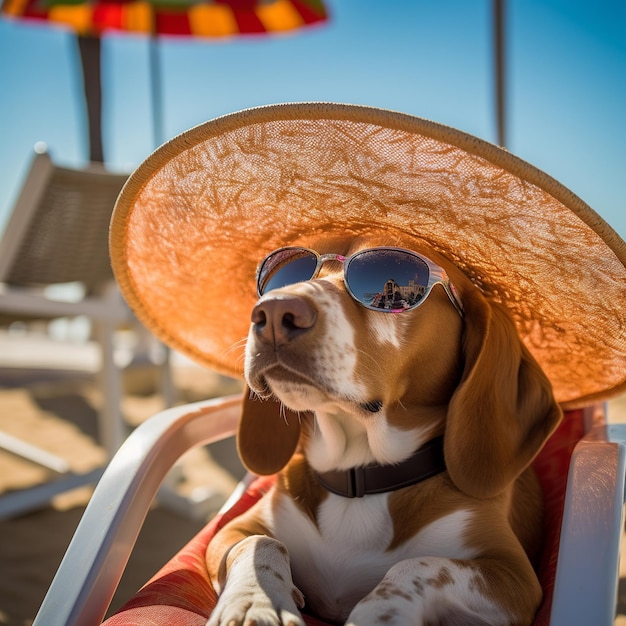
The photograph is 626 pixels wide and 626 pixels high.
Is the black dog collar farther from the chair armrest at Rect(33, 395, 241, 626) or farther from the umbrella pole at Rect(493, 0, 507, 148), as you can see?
the umbrella pole at Rect(493, 0, 507, 148)

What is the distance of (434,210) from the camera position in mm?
1790

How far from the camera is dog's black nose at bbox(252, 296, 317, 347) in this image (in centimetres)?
156

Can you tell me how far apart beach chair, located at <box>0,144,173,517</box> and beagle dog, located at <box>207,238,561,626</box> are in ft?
7.20

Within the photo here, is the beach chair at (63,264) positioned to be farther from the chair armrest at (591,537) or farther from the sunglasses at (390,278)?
the chair armrest at (591,537)

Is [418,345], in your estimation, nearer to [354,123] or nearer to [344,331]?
[344,331]

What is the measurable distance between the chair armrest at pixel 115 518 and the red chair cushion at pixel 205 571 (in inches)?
3.1

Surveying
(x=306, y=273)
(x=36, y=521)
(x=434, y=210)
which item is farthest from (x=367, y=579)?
(x=36, y=521)

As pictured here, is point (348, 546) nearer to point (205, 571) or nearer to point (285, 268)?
point (205, 571)

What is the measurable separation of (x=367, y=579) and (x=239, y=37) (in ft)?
21.1

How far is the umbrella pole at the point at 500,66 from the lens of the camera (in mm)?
5828

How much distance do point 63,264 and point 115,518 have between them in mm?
2681

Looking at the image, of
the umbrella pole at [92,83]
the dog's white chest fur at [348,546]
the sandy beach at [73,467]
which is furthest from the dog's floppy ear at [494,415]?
the umbrella pole at [92,83]

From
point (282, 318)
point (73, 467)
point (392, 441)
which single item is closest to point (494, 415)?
point (392, 441)

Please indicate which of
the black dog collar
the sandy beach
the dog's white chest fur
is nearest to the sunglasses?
the black dog collar
